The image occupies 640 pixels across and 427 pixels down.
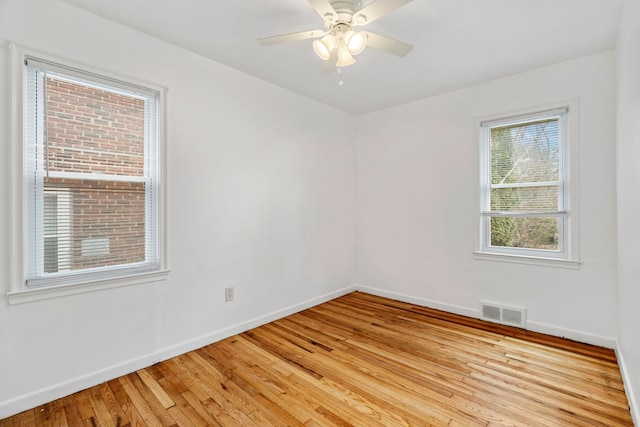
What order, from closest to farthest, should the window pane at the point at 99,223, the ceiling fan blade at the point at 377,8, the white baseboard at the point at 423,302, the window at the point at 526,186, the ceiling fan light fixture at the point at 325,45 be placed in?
1. the ceiling fan blade at the point at 377,8
2. the ceiling fan light fixture at the point at 325,45
3. the window pane at the point at 99,223
4. the window at the point at 526,186
5. the white baseboard at the point at 423,302

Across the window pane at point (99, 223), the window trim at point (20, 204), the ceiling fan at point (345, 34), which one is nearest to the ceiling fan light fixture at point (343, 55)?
the ceiling fan at point (345, 34)

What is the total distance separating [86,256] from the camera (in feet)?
7.04

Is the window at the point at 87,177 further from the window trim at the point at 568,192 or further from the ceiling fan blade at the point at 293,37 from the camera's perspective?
the window trim at the point at 568,192

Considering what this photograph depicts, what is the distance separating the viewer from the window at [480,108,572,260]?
9.50 ft

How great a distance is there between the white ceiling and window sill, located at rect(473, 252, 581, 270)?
1.81 metres

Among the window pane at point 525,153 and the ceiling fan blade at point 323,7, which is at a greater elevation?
the ceiling fan blade at point 323,7

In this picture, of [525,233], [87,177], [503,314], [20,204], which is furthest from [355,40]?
[503,314]

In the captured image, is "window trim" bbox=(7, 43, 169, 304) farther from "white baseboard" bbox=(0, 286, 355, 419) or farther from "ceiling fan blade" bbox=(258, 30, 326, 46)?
"ceiling fan blade" bbox=(258, 30, 326, 46)

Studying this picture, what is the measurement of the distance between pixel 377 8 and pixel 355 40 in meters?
0.22

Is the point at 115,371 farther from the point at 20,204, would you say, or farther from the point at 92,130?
the point at 92,130

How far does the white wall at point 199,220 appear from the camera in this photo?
1.92m

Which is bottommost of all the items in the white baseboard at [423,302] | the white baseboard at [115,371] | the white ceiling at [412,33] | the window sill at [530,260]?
the white baseboard at [115,371]

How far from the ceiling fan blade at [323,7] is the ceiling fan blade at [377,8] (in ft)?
0.47

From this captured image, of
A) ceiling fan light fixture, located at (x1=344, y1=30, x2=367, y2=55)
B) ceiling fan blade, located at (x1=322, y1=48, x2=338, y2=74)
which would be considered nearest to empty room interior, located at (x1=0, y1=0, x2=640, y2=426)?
ceiling fan light fixture, located at (x1=344, y1=30, x2=367, y2=55)
